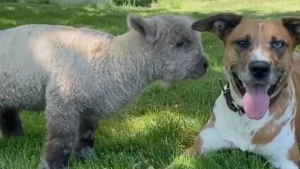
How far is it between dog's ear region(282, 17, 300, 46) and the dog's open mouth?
0.47 meters

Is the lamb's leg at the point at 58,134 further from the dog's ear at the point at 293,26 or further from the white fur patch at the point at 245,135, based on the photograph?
the dog's ear at the point at 293,26

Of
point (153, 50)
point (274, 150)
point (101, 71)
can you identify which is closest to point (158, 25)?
point (153, 50)

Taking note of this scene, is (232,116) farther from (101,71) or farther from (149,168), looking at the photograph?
(101,71)

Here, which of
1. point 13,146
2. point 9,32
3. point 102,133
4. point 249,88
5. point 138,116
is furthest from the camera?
point 138,116

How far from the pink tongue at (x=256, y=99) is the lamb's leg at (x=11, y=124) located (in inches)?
79.0

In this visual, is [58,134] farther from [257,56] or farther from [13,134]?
[257,56]

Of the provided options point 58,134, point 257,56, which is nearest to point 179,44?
point 257,56

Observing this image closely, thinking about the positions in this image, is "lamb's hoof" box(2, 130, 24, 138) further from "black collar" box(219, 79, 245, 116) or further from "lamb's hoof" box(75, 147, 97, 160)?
"black collar" box(219, 79, 245, 116)

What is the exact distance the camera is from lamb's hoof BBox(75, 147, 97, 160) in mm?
4957

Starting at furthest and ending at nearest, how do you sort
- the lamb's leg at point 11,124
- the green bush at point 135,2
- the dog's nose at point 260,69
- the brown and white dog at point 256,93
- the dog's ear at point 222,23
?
1. the green bush at point 135,2
2. the lamb's leg at point 11,124
3. the dog's ear at point 222,23
4. the brown and white dog at point 256,93
5. the dog's nose at point 260,69

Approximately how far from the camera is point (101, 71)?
462 cm

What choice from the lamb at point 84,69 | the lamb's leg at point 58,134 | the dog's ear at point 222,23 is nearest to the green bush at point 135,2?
the dog's ear at point 222,23

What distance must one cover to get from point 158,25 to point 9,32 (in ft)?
3.88

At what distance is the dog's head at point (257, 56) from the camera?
4.30 m
